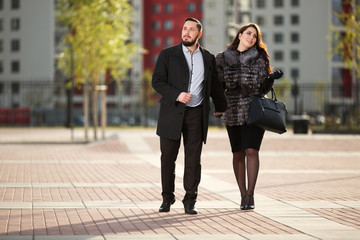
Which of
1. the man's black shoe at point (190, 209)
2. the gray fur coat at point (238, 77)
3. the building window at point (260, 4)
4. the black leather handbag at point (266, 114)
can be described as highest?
the building window at point (260, 4)

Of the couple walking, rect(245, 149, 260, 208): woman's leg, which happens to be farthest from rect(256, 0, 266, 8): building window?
rect(245, 149, 260, 208): woman's leg

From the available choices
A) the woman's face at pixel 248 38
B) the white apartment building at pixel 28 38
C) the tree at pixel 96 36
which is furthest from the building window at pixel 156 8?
the woman's face at pixel 248 38

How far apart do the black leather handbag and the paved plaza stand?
946 mm

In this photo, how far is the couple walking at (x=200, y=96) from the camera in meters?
8.27

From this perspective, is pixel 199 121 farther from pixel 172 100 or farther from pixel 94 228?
pixel 94 228

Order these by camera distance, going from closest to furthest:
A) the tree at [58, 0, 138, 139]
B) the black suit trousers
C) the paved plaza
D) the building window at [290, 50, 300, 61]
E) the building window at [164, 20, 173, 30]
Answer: the paved plaza → the black suit trousers → the tree at [58, 0, 138, 139] → the building window at [290, 50, 300, 61] → the building window at [164, 20, 173, 30]

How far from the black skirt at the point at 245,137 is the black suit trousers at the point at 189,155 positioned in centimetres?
49

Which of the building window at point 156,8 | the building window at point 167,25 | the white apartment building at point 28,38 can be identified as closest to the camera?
the white apartment building at point 28,38

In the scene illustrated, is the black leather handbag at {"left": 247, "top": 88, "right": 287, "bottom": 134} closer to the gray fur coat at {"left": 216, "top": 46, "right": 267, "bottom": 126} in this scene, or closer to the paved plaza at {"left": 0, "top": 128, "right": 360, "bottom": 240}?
the gray fur coat at {"left": 216, "top": 46, "right": 267, "bottom": 126}

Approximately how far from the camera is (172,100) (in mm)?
A: 8156

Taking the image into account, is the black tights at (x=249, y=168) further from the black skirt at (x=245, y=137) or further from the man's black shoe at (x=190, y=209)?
the man's black shoe at (x=190, y=209)

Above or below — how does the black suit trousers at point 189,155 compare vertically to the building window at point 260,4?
below

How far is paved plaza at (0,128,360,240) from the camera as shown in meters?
7.05

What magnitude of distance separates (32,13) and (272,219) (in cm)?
8199
